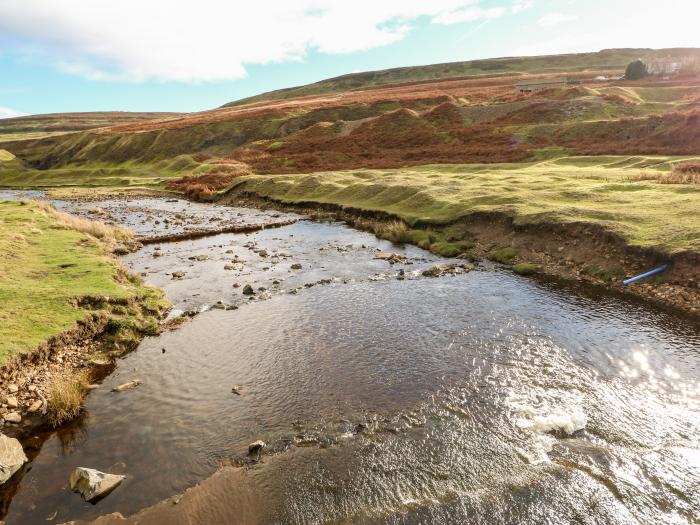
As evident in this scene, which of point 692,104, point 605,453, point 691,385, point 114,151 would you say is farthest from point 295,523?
point 114,151

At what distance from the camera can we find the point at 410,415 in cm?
1414

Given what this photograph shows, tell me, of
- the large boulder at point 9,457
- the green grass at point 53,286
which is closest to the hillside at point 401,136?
the green grass at point 53,286

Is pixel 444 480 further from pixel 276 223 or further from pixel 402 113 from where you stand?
pixel 402 113

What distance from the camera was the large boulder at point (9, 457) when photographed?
1157 cm

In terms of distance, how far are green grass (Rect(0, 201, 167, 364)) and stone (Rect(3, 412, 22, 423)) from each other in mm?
2571

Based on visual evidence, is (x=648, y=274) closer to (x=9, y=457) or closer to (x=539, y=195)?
(x=539, y=195)

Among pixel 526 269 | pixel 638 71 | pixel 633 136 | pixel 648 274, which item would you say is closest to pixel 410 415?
pixel 526 269

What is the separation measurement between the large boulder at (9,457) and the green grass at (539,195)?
29.7 metres

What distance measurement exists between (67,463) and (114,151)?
462 feet

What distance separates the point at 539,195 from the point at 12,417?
1479 inches

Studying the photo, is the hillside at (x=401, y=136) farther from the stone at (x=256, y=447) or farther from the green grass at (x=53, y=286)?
the stone at (x=256, y=447)

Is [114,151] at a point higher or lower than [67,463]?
higher

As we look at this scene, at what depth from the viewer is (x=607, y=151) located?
58.5 metres

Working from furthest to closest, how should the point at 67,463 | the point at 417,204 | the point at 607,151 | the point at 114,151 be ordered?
1. the point at 114,151
2. the point at 607,151
3. the point at 417,204
4. the point at 67,463
